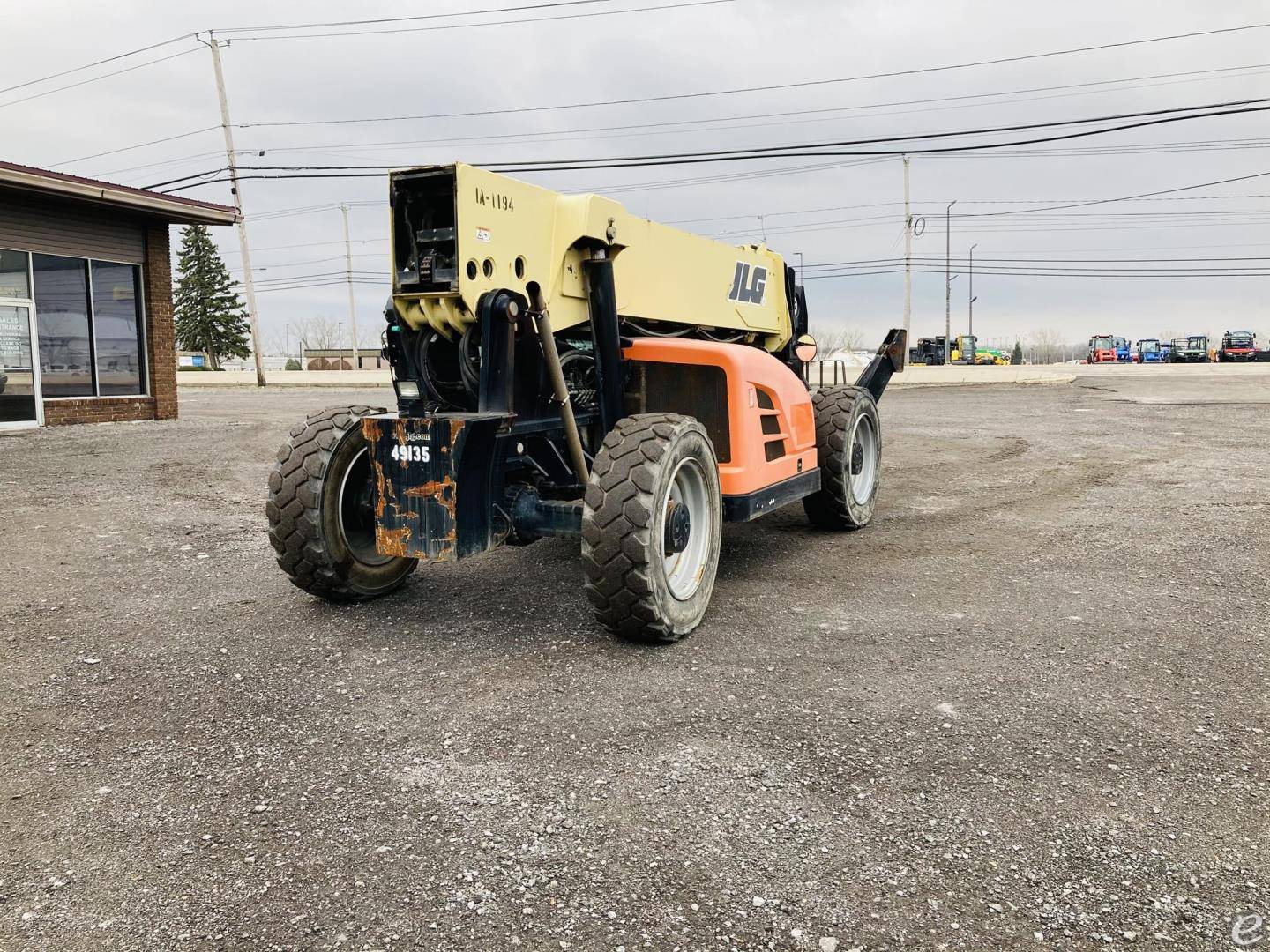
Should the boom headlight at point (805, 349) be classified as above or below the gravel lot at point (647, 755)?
above

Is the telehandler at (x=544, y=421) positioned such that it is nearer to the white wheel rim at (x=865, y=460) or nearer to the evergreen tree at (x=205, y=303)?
the white wheel rim at (x=865, y=460)

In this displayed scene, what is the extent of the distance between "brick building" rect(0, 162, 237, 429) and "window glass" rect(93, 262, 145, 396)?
0.02 m

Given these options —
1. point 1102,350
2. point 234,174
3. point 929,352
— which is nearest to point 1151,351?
point 1102,350

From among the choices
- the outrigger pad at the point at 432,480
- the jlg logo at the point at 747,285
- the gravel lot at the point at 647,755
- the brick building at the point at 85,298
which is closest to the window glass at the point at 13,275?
the brick building at the point at 85,298

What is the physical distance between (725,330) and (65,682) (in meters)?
5.03

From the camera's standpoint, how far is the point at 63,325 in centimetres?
1783

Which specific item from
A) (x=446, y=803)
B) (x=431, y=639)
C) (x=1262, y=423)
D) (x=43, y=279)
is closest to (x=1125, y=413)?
(x=1262, y=423)

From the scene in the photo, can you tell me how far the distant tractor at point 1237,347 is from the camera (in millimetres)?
62125

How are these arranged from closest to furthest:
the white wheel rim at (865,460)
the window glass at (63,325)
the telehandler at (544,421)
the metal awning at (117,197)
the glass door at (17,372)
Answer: the telehandler at (544,421)
the white wheel rim at (865,460)
the metal awning at (117,197)
the glass door at (17,372)
the window glass at (63,325)

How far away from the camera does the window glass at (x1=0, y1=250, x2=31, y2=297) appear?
55.3 ft

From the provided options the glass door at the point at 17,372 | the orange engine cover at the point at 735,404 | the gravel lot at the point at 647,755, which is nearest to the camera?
the gravel lot at the point at 647,755

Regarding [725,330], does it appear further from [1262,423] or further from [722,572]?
[1262,423]

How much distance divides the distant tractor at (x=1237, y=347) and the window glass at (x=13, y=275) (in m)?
66.1

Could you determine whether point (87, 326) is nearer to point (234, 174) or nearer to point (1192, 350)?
point (234, 174)
